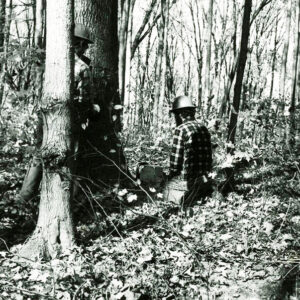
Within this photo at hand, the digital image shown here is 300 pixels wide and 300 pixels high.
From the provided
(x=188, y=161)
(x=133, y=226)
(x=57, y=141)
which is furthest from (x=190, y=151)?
(x=57, y=141)

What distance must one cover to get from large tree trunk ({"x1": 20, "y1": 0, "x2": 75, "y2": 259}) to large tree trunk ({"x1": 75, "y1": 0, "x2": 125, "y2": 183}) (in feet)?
4.57

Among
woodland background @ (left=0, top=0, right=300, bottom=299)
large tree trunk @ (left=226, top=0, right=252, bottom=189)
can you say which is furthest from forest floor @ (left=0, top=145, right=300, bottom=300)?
large tree trunk @ (left=226, top=0, right=252, bottom=189)

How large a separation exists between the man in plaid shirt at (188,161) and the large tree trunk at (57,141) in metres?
2.05

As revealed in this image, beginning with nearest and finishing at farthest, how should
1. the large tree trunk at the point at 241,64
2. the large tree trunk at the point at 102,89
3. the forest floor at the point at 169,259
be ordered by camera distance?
the forest floor at the point at 169,259 < the large tree trunk at the point at 102,89 < the large tree trunk at the point at 241,64

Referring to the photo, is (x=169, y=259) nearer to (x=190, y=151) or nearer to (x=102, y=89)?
(x=190, y=151)

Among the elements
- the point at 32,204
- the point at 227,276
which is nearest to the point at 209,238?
the point at 227,276

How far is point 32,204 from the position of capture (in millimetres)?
4473

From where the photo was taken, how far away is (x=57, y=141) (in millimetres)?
3496

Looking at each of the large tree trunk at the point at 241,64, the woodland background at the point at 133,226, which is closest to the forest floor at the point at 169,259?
the woodland background at the point at 133,226

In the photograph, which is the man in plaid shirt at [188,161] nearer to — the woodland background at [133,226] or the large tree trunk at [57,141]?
the woodland background at [133,226]

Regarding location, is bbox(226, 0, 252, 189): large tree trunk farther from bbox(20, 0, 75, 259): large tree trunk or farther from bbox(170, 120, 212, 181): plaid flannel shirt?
bbox(20, 0, 75, 259): large tree trunk

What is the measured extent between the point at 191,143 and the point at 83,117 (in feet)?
5.26

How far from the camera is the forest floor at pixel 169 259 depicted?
3141 mm

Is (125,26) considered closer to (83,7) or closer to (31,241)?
(83,7)
